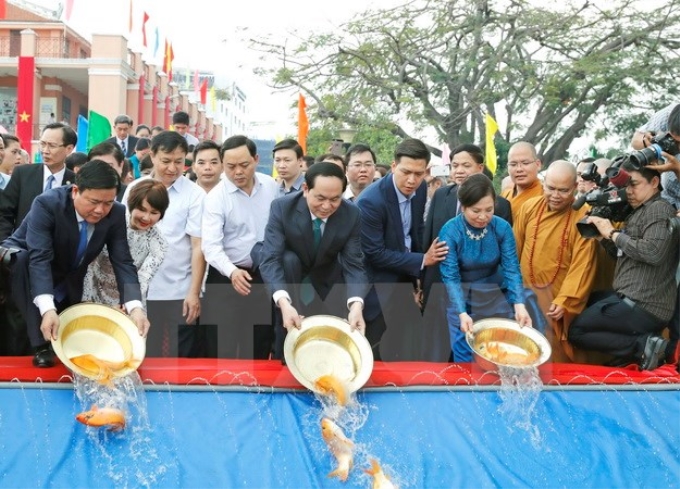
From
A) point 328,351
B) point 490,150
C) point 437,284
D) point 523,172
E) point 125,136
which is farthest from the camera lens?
point 490,150

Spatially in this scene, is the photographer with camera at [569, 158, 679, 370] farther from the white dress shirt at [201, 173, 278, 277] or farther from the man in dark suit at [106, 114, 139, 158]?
the man in dark suit at [106, 114, 139, 158]

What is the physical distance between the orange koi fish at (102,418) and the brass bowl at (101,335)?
221 mm

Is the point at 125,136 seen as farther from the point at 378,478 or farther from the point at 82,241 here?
the point at 378,478

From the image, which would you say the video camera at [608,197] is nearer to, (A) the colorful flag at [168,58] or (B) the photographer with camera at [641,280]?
(B) the photographer with camera at [641,280]

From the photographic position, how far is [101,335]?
393cm

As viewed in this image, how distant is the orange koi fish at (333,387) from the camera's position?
3.76 m

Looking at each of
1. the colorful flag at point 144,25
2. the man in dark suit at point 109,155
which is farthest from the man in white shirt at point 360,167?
the colorful flag at point 144,25

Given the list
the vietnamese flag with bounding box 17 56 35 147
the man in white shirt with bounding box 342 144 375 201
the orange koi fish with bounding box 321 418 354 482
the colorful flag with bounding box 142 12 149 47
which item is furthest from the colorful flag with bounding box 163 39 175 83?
the orange koi fish with bounding box 321 418 354 482

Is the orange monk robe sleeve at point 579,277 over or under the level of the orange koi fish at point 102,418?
over

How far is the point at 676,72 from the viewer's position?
38.0ft

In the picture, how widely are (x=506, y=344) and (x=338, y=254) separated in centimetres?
88

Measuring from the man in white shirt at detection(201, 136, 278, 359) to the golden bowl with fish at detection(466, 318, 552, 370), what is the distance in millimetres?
1059

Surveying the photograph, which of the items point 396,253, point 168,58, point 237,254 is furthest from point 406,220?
point 168,58

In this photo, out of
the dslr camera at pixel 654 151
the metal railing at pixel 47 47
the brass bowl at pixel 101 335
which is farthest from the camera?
the metal railing at pixel 47 47
